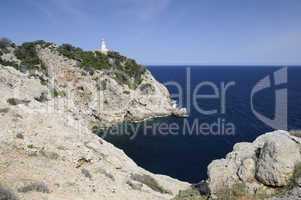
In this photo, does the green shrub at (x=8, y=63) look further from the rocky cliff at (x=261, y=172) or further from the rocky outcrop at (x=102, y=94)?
the rocky cliff at (x=261, y=172)

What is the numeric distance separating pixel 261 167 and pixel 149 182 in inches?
517

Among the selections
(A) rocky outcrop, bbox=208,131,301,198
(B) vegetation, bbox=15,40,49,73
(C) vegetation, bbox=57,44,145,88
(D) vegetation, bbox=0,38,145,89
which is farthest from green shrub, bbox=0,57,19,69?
(A) rocky outcrop, bbox=208,131,301,198

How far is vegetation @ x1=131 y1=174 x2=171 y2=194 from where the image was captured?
2833 centimetres

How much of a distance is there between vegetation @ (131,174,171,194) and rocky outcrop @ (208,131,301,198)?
8.98m

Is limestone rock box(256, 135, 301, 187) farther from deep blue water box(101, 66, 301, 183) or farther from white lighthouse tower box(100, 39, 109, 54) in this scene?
white lighthouse tower box(100, 39, 109, 54)

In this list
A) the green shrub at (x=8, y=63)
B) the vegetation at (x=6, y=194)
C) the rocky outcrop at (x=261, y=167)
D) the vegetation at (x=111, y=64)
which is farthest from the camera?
the vegetation at (x=111, y=64)

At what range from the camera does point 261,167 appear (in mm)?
18062

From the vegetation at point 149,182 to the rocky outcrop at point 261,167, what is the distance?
29.5 feet

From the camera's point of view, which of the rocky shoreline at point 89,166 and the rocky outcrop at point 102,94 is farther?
the rocky outcrop at point 102,94

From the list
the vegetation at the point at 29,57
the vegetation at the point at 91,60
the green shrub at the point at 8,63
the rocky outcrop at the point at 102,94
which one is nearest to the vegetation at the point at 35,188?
the green shrub at the point at 8,63

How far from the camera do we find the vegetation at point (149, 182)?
2833 cm

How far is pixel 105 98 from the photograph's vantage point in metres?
83.9

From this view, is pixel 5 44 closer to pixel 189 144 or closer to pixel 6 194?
pixel 189 144

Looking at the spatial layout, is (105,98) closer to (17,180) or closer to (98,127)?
(98,127)
